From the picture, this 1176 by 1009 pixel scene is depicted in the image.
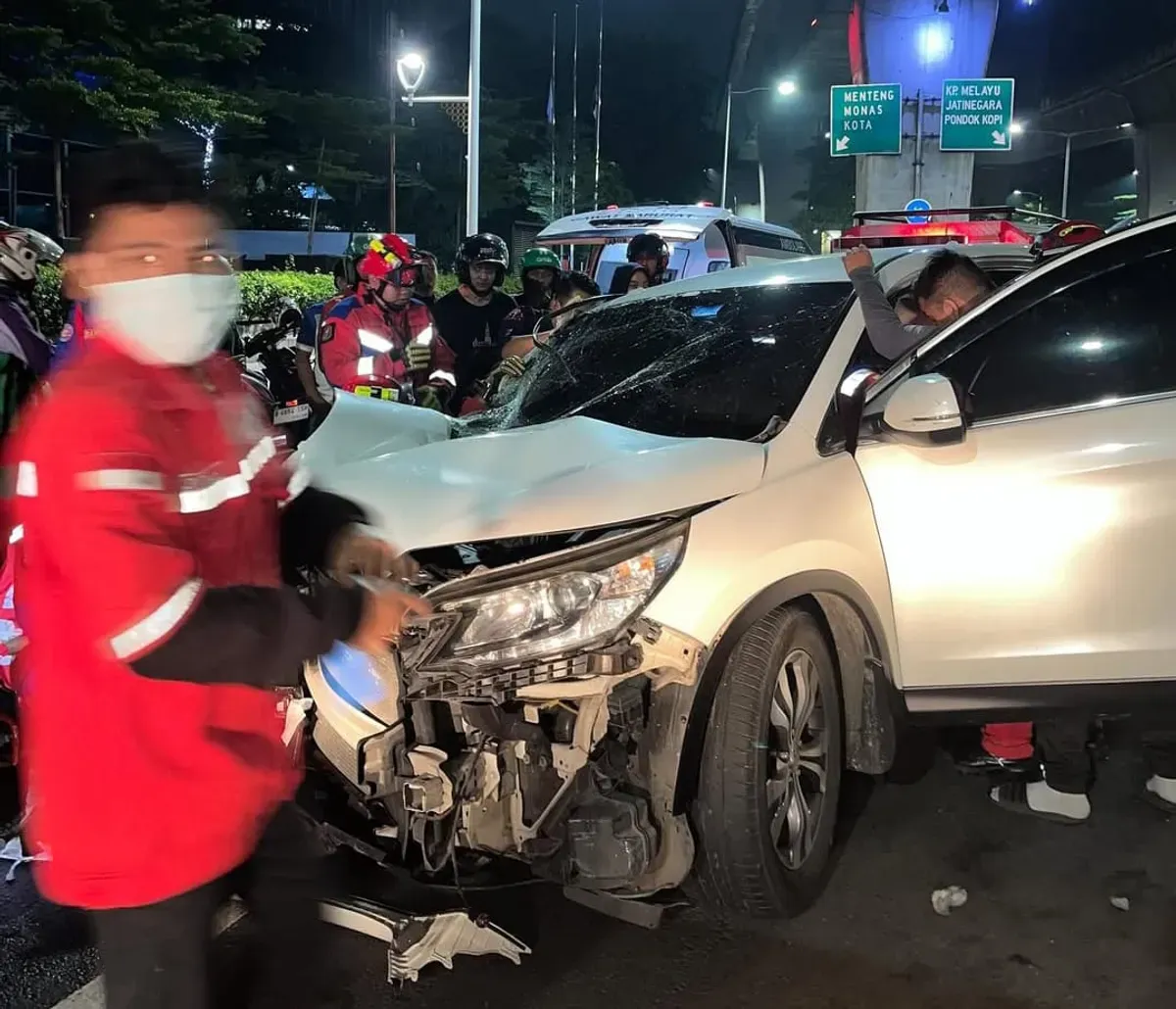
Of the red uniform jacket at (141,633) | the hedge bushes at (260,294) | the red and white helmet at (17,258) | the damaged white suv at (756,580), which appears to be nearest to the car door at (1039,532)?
the damaged white suv at (756,580)

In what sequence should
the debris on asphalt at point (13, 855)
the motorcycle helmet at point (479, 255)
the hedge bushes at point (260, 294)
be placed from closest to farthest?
the debris on asphalt at point (13, 855) → the motorcycle helmet at point (479, 255) → the hedge bushes at point (260, 294)

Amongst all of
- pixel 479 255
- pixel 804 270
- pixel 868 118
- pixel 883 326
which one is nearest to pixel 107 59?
pixel 479 255

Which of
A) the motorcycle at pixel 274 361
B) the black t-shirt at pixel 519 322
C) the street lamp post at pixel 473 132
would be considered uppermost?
the street lamp post at pixel 473 132

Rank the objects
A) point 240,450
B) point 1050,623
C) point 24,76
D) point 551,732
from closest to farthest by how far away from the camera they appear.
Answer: point 240,450 → point 551,732 → point 1050,623 → point 24,76

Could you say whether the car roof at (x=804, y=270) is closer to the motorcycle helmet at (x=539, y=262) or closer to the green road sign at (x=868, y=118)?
the motorcycle helmet at (x=539, y=262)

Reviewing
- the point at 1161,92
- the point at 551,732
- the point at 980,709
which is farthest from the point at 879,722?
the point at 1161,92

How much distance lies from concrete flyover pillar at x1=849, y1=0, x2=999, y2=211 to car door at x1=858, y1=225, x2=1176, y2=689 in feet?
74.4

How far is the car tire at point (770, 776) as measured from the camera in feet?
9.14

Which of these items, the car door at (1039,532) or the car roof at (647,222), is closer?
the car door at (1039,532)

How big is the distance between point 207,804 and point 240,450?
0.52 m

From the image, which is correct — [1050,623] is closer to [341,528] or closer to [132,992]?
[341,528]

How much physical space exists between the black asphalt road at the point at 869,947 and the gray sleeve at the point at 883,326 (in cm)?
152

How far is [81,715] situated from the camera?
1558 millimetres

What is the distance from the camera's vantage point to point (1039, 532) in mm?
3064
